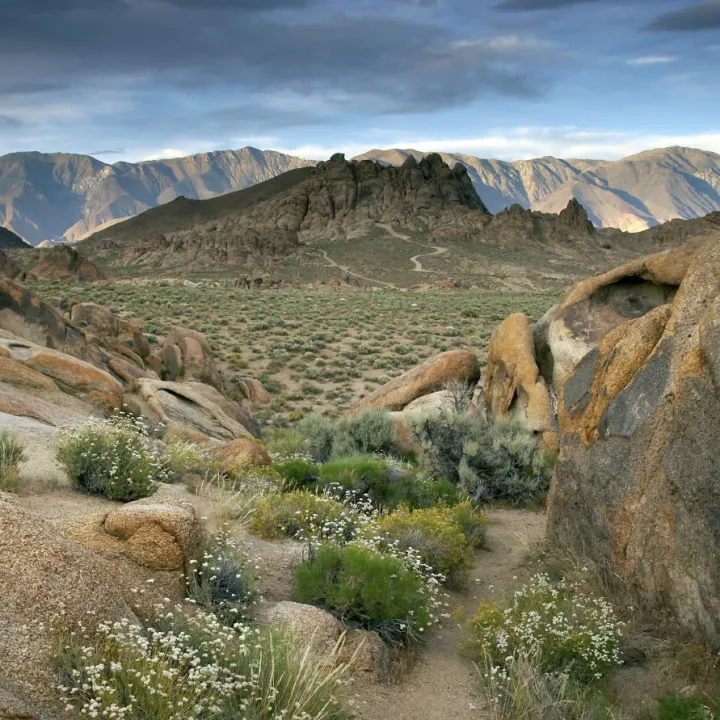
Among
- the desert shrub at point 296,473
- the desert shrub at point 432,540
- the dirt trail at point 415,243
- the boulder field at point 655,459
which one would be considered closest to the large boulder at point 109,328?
the desert shrub at point 296,473

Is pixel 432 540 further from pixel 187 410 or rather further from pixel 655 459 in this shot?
pixel 187 410

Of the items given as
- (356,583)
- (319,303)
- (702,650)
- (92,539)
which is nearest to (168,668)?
(92,539)

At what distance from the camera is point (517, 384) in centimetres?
1429

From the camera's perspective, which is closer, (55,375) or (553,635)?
(553,635)

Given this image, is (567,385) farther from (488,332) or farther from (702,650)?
(488,332)

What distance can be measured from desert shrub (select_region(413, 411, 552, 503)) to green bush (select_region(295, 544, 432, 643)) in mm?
4771

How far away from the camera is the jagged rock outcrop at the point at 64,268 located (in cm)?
7150

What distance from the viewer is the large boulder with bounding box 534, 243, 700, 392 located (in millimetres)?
12508

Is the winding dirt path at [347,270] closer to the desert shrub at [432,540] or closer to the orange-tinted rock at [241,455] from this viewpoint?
the orange-tinted rock at [241,455]

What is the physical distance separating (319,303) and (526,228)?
232ft

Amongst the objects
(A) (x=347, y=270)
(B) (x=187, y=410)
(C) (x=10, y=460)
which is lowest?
(B) (x=187, y=410)

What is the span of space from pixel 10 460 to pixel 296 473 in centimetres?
424

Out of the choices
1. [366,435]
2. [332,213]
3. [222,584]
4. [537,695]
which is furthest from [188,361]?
[332,213]

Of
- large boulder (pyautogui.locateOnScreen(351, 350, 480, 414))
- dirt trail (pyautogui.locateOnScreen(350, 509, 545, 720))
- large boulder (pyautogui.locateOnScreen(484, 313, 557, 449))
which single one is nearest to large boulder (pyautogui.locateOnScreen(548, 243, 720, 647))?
dirt trail (pyautogui.locateOnScreen(350, 509, 545, 720))
